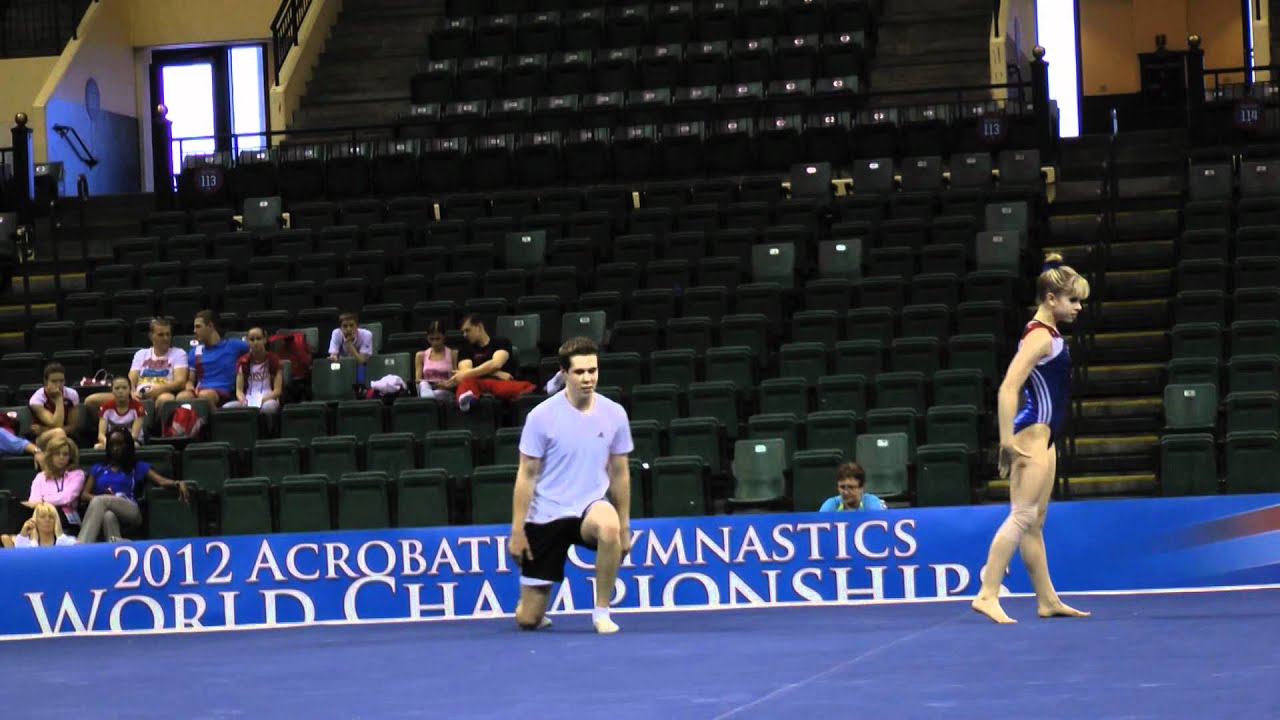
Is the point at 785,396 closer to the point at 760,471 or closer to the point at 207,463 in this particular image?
the point at 760,471

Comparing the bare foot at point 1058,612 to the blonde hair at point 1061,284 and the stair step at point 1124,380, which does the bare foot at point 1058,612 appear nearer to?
the blonde hair at point 1061,284

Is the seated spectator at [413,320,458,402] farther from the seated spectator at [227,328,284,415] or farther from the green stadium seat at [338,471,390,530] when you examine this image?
the green stadium seat at [338,471,390,530]

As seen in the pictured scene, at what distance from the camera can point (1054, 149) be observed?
19859 millimetres

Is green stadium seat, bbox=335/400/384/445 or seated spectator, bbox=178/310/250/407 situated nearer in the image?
green stadium seat, bbox=335/400/384/445

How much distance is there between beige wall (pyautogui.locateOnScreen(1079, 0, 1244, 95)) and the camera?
28.4 metres

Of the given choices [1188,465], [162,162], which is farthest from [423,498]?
[162,162]

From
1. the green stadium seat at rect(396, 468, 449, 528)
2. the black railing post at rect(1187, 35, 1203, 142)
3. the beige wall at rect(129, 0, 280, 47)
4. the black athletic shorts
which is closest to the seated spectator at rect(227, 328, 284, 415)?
the green stadium seat at rect(396, 468, 449, 528)

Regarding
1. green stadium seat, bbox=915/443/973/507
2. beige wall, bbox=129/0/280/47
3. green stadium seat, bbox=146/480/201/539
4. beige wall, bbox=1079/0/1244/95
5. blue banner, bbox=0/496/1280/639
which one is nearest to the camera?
blue banner, bbox=0/496/1280/639

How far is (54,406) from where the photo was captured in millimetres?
15875

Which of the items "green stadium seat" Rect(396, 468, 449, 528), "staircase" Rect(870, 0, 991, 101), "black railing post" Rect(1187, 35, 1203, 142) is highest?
"staircase" Rect(870, 0, 991, 101)

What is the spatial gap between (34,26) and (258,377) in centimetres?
1225

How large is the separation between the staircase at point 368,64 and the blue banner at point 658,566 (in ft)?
39.6

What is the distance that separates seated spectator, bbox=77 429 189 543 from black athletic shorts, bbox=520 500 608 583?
5826mm

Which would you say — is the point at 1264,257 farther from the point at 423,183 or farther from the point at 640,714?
the point at 640,714
